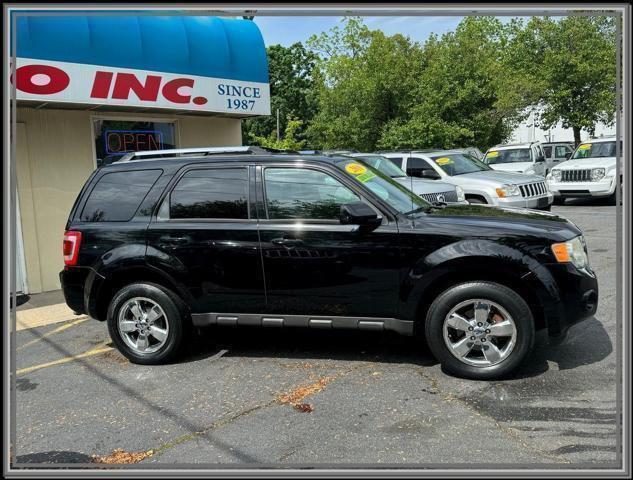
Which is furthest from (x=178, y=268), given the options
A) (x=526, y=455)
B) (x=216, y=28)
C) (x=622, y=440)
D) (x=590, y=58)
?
(x=590, y=58)

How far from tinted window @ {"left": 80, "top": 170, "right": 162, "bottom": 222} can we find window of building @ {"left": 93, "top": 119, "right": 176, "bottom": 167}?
153 inches

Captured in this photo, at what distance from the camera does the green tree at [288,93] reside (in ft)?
108

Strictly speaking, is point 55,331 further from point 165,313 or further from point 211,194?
point 211,194

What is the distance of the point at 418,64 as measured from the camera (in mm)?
23156

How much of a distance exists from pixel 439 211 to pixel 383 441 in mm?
2198

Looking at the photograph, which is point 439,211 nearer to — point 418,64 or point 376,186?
point 376,186

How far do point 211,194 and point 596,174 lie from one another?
1357cm

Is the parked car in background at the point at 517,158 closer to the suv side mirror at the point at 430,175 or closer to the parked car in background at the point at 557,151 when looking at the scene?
the parked car in background at the point at 557,151

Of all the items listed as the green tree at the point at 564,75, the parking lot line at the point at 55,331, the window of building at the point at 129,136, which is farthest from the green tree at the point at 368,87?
the parking lot line at the point at 55,331

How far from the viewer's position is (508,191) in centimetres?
1185

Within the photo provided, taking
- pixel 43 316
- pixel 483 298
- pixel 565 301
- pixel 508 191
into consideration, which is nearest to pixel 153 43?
pixel 43 316

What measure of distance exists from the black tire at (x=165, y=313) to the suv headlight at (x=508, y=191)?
861 centimetres

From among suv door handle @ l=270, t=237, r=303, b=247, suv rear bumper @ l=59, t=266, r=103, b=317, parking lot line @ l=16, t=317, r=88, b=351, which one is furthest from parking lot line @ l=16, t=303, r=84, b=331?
suv door handle @ l=270, t=237, r=303, b=247

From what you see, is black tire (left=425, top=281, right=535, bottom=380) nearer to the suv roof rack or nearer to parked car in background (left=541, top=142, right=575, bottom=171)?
Answer: the suv roof rack
